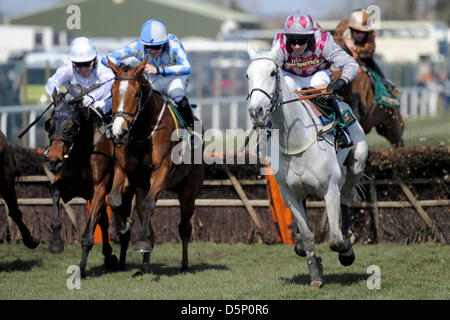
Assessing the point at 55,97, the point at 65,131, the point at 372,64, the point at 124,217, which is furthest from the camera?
the point at 372,64

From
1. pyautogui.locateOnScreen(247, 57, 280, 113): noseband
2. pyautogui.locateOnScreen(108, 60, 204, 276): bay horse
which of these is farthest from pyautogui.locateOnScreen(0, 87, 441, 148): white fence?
pyautogui.locateOnScreen(247, 57, 280, 113): noseband

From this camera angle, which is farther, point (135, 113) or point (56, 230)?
point (56, 230)

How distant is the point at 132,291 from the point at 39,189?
4.03m

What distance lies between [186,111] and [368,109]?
11.4 feet

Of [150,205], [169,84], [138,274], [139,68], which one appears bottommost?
[138,274]

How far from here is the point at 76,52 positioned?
8.31m

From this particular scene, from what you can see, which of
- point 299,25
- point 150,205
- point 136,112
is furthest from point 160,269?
point 299,25

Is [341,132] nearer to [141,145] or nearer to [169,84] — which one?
[141,145]

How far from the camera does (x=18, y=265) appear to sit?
9.20 m

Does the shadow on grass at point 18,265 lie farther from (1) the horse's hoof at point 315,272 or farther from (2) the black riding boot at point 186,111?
(1) the horse's hoof at point 315,272

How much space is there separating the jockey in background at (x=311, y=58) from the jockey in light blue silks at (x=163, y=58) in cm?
142
